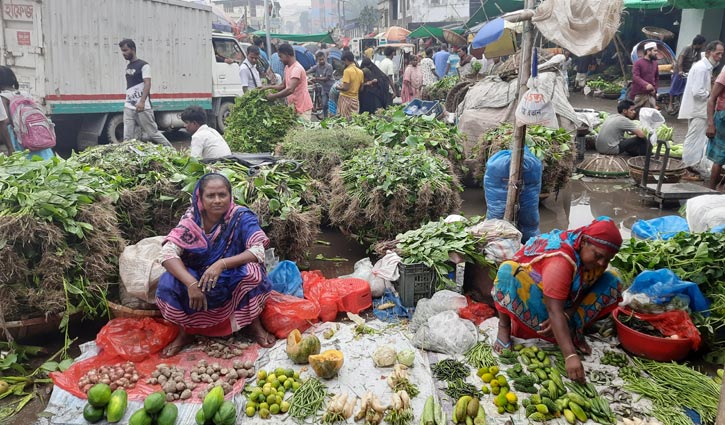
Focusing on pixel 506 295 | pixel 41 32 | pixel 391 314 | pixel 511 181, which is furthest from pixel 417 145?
pixel 41 32

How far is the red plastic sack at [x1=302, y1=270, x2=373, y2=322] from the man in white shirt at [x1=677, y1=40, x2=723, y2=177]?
593cm

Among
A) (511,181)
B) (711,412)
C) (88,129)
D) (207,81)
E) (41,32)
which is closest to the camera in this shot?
(711,412)

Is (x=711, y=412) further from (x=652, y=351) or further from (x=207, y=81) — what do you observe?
(x=207, y=81)

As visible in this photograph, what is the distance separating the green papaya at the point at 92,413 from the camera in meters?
2.95

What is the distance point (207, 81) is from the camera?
12438mm

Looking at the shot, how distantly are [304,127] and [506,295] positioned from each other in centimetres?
445

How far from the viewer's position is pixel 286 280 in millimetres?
4336

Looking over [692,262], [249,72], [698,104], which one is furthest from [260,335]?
[249,72]

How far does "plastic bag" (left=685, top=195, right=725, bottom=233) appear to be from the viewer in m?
4.38

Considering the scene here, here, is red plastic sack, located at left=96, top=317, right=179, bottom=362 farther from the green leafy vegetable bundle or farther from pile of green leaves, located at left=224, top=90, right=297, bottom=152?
pile of green leaves, located at left=224, top=90, right=297, bottom=152

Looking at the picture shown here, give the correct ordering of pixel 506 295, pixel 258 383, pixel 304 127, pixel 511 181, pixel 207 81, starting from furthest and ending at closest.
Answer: pixel 207 81
pixel 304 127
pixel 511 181
pixel 506 295
pixel 258 383

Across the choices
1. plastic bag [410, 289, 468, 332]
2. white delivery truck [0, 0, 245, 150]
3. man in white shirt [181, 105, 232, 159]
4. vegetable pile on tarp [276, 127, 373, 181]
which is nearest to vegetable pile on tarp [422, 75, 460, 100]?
white delivery truck [0, 0, 245, 150]

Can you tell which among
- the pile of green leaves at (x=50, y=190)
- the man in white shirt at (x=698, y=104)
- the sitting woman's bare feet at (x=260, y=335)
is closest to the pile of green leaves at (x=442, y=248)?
the sitting woman's bare feet at (x=260, y=335)

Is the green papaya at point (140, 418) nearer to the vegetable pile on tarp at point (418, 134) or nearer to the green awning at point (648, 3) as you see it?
the vegetable pile on tarp at point (418, 134)
